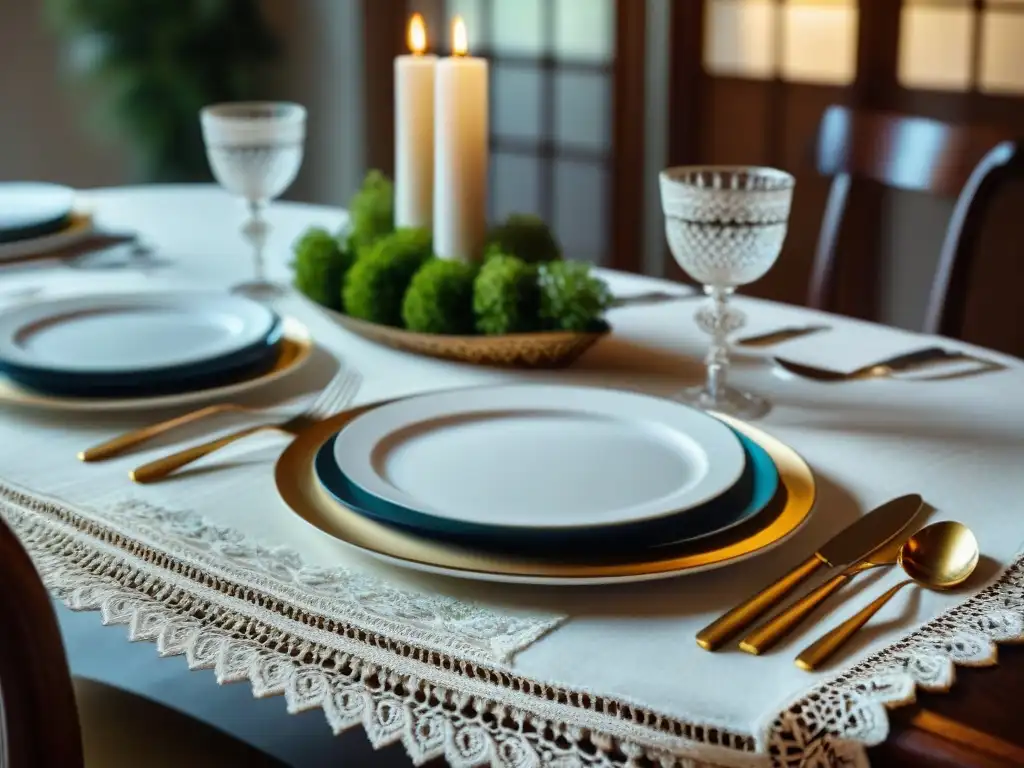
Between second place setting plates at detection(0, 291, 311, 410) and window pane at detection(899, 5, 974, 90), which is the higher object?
window pane at detection(899, 5, 974, 90)

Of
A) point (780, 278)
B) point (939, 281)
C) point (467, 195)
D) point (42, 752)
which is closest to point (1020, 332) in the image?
point (780, 278)

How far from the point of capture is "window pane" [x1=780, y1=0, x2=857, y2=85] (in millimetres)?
2816

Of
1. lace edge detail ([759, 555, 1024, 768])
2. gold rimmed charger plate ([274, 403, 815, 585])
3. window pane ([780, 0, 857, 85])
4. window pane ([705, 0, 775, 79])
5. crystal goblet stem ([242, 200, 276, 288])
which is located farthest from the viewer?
window pane ([705, 0, 775, 79])

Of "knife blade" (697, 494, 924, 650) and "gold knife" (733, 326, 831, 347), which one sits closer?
"knife blade" (697, 494, 924, 650)

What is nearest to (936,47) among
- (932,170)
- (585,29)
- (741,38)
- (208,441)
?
(741,38)

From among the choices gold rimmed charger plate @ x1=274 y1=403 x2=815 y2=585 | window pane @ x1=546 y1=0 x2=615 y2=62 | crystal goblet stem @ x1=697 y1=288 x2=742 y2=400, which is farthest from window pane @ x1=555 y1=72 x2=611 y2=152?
gold rimmed charger plate @ x1=274 y1=403 x2=815 y2=585

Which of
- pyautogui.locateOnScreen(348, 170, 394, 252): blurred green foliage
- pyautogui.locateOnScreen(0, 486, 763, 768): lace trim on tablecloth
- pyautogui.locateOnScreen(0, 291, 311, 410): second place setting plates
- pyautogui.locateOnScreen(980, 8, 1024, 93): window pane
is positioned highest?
pyautogui.locateOnScreen(980, 8, 1024, 93): window pane

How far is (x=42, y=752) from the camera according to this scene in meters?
0.67

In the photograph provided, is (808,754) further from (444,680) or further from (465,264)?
(465,264)

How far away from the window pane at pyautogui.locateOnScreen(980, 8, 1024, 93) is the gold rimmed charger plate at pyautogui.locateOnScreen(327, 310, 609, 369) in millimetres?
1829

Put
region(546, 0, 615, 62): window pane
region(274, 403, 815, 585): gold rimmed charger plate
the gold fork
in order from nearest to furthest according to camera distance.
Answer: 1. region(274, 403, 815, 585): gold rimmed charger plate
2. the gold fork
3. region(546, 0, 615, 62): window pane

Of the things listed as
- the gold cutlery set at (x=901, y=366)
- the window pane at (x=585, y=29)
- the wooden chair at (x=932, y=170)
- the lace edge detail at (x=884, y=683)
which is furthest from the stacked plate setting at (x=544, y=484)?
the window pane at (x=585, y=29)

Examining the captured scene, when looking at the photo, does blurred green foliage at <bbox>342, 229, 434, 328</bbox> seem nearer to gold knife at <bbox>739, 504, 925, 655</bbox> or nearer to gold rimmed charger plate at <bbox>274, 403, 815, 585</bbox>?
gold rimmed charger plate at <bbox>274, 403, 815, 585</bbox>

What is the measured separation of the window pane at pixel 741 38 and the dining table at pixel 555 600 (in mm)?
2035
